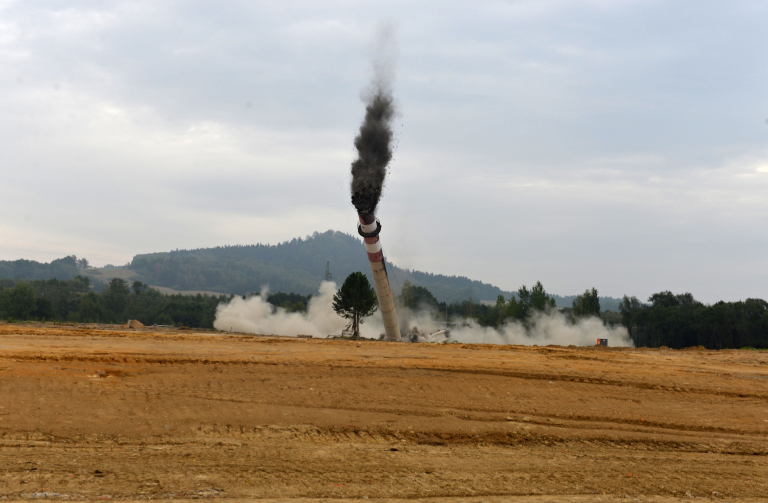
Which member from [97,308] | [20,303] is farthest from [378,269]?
[97,308]

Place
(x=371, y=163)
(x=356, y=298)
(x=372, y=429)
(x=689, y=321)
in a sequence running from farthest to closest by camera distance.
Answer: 1. (x=689, y=321)
2. (x=356, y=298)
3. (x=371, y=163)
4. (x=372, y=429)

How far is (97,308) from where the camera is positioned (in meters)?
96.6

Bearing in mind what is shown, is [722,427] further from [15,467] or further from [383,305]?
[383,305]

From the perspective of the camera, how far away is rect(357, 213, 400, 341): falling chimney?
3214 cm

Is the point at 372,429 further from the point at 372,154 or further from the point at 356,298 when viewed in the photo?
the point at 356,298

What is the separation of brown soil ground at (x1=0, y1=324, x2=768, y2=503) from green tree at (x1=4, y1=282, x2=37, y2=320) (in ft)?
245

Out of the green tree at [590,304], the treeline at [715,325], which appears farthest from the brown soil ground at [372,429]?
the green tree at [590,304]

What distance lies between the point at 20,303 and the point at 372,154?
7492 cm

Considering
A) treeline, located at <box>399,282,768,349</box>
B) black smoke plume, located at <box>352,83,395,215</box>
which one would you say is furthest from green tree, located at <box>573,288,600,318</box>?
black smoke plume, located at <box>352,83,395,215</box>

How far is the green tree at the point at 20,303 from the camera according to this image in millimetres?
80250

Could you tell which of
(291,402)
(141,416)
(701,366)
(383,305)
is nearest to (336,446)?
(291,402)

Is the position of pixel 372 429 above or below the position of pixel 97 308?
below

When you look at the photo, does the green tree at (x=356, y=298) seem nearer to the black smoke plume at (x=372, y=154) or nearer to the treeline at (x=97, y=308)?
the black smoke plume at (x=372, y=154)

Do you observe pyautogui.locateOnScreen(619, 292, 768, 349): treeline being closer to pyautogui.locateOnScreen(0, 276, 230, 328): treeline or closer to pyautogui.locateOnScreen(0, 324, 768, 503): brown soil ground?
pyautogui.locateOnScreen(0, 324, 768, 503): brown soil ground
